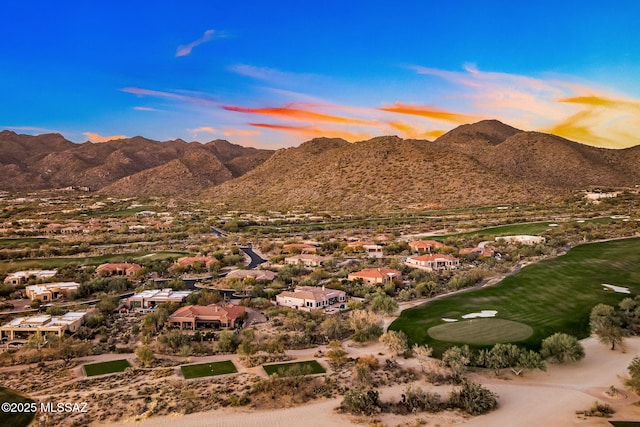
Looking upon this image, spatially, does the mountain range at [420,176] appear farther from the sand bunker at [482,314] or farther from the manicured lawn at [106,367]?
the manicured lawn at [106,367]

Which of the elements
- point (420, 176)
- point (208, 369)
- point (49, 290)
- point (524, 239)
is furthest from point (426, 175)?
point (208, 369)

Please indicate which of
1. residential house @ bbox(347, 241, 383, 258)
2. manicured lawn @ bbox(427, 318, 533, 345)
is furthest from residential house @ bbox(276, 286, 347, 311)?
residential house @ bbox(347, 241, 383, 258)

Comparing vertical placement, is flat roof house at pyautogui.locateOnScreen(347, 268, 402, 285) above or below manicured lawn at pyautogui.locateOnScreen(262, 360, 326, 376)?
above

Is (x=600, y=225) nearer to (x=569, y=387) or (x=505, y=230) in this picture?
(x=505, y=230)

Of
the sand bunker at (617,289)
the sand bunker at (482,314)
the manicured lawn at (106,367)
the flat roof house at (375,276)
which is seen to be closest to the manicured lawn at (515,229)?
the flat roof house at (375,276)

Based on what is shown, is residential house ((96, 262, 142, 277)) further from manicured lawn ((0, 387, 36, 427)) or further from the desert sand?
the desert sand
